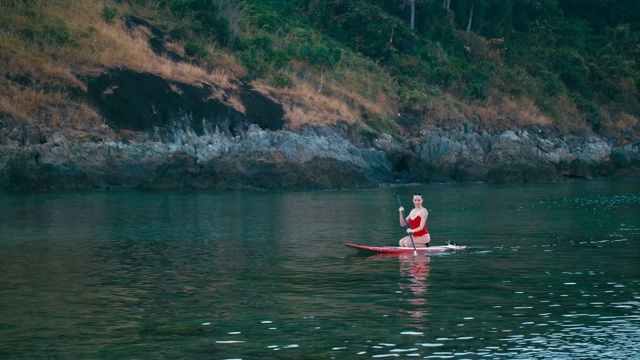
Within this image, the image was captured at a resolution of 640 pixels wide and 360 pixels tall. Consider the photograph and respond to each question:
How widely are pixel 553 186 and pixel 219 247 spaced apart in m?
27.9

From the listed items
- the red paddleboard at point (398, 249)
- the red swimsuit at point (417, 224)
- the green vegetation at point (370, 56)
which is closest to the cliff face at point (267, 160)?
the green vegetation at point (370, 56)

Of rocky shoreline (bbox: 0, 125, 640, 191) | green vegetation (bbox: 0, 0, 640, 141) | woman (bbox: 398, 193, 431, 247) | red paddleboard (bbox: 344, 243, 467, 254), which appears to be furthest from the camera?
green vegetation (bbox: 0, 0, 640, 141)

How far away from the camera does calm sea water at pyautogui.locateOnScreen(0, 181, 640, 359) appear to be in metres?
13.2

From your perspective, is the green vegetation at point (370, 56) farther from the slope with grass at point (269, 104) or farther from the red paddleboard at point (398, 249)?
the red paddleboard at point (398, 249)

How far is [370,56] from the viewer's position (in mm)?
64250

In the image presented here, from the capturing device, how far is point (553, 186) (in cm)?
4856

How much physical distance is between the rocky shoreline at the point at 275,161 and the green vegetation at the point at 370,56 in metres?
2.25

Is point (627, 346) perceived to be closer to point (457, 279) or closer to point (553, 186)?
point (457, 279)

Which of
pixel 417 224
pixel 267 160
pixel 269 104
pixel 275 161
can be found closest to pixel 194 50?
pixel 269 104

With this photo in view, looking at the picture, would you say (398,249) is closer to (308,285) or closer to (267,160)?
(308,285)

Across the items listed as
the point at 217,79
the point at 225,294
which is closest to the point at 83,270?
the point at 225,294

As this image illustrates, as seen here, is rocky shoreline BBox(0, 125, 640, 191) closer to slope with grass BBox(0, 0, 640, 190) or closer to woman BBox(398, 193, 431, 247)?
slope with grass BBox(0, 0, 640, 190)

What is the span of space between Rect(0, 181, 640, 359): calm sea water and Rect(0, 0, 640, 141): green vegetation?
16.7m

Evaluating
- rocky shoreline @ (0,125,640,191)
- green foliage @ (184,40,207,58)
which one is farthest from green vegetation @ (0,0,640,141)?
rocky shoreline @ (0,125,640,191)
